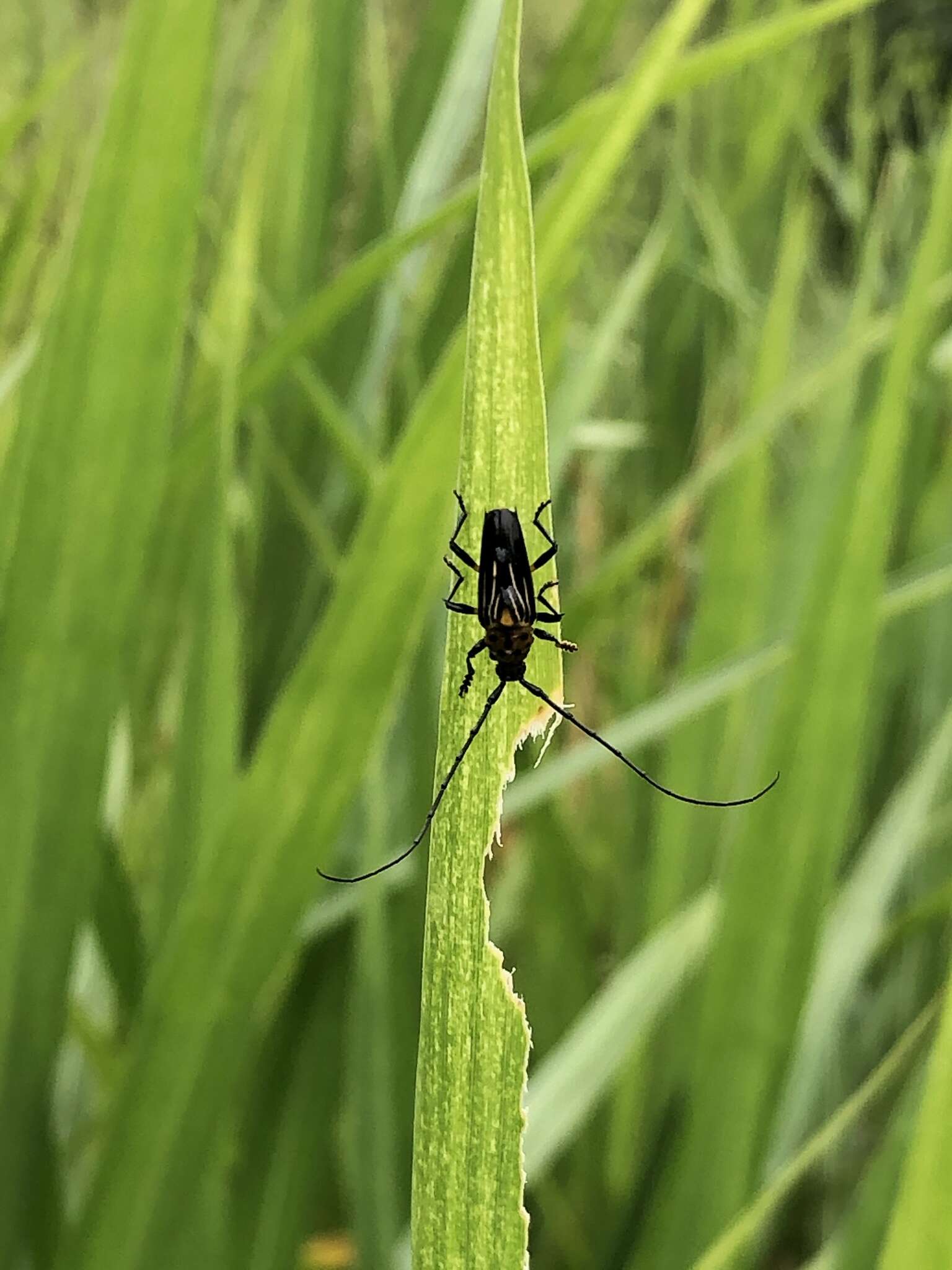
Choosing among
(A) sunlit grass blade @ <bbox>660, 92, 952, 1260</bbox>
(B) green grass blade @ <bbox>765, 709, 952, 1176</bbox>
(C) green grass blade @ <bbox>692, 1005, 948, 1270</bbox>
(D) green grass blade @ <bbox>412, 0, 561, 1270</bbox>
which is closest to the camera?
(D) green grass blade @ <bbox>412, 0, 561, 1270</bbox>

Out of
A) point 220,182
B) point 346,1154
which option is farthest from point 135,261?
point 220,182

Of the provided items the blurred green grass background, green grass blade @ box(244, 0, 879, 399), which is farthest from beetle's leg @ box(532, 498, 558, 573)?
green grass blade @ box(244, 0, 879, 399)

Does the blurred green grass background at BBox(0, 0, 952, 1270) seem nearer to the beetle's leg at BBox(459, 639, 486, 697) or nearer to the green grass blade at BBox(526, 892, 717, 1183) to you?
the green grass blade at BBox(526, 892, 717, 1183)

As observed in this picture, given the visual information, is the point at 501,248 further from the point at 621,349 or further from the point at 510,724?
the point at 621,349

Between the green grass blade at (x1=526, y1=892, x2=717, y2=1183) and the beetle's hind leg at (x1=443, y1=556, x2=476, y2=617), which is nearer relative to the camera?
the beetle's hind leg at (x1=443, y1=556, x2=476, y2=617)

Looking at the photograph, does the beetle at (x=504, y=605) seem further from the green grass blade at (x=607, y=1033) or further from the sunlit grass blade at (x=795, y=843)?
the green grass blade at (x=607, y=1033)

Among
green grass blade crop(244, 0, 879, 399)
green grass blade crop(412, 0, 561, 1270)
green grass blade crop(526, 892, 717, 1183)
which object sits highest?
green grass blade crop(244, 0, 879, 399)

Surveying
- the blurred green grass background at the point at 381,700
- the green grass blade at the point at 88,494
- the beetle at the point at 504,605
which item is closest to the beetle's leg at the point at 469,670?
the beetle at the point at 504,605
